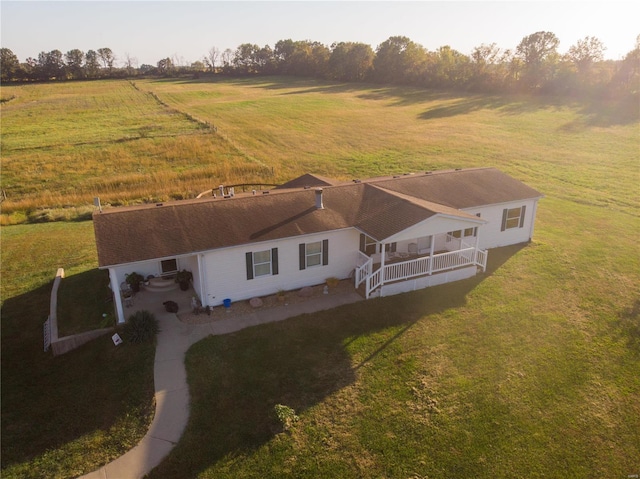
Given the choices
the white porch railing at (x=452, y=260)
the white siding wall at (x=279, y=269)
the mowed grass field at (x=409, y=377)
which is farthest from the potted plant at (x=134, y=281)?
the white porch railing at (x=452, y=260)

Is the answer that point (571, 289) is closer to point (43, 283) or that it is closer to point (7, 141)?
point (43, 283)

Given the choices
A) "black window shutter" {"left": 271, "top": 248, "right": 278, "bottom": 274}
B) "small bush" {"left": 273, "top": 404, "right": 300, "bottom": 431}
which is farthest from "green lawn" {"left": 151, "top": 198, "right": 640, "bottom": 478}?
"black window shutter" {"left": 271, "top": 248, "right": 278, "bottom": 274}

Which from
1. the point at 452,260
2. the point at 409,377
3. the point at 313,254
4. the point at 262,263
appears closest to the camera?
the point at 409,377

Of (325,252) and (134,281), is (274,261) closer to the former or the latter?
(325,252)

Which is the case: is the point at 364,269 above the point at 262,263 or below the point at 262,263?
below

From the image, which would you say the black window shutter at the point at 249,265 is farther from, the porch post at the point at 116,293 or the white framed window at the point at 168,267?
the porch post at the point at 116,293

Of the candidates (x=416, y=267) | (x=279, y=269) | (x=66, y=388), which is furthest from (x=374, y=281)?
(x=66, y=388)

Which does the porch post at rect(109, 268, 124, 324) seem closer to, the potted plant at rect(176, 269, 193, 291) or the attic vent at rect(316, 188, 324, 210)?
the potted plant at rect(176, 269, 193, 291)
